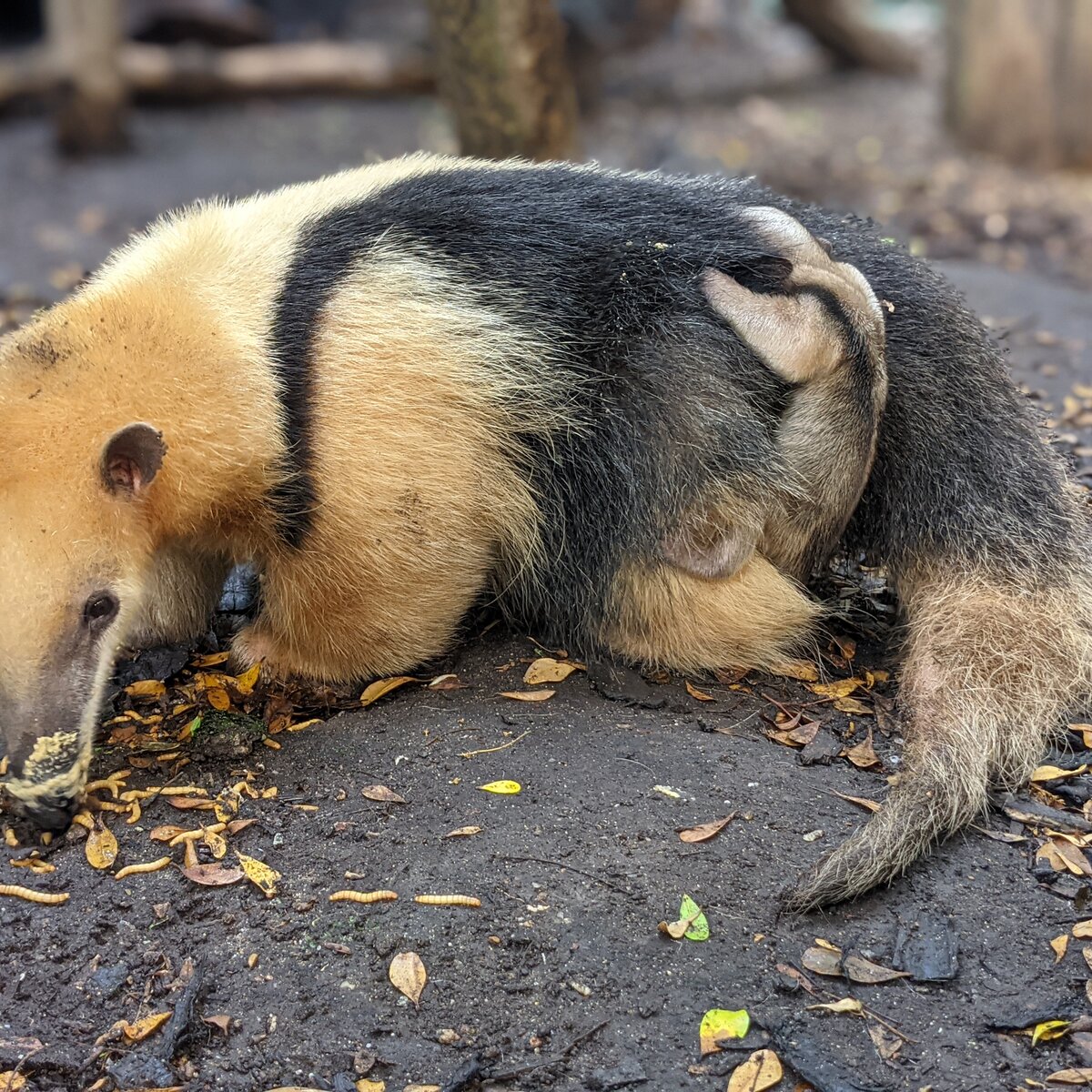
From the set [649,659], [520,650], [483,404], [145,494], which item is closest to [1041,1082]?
[649,659]

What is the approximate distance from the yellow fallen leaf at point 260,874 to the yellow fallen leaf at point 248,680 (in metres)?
1.12

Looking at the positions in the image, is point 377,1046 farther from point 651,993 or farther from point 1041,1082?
point 1041,1082

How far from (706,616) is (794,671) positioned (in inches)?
20.0

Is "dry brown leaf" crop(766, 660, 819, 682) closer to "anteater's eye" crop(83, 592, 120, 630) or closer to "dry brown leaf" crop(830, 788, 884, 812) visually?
"dry brown leaf" crop(830, 788, 884, 812)

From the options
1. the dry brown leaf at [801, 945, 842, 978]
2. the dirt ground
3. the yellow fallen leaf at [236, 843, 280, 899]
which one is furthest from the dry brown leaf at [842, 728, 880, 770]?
the yellow fallen leaf at [236, 843, 280, 899]

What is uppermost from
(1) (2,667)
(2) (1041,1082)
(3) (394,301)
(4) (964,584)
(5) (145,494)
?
(3) (394,301)

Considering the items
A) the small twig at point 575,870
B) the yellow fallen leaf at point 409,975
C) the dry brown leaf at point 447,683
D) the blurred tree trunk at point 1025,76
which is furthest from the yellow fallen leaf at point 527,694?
the blurred tree trunk at point 1025,76

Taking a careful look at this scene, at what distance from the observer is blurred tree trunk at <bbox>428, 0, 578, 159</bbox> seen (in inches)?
313

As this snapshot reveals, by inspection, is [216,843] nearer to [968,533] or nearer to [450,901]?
[450,901]

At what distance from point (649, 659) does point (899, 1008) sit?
2015 mm

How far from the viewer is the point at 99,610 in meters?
4.64

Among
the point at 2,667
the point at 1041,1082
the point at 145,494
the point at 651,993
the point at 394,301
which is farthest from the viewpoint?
the point at 394,301

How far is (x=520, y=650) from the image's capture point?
573 cm

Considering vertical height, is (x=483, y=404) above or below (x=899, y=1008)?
above
